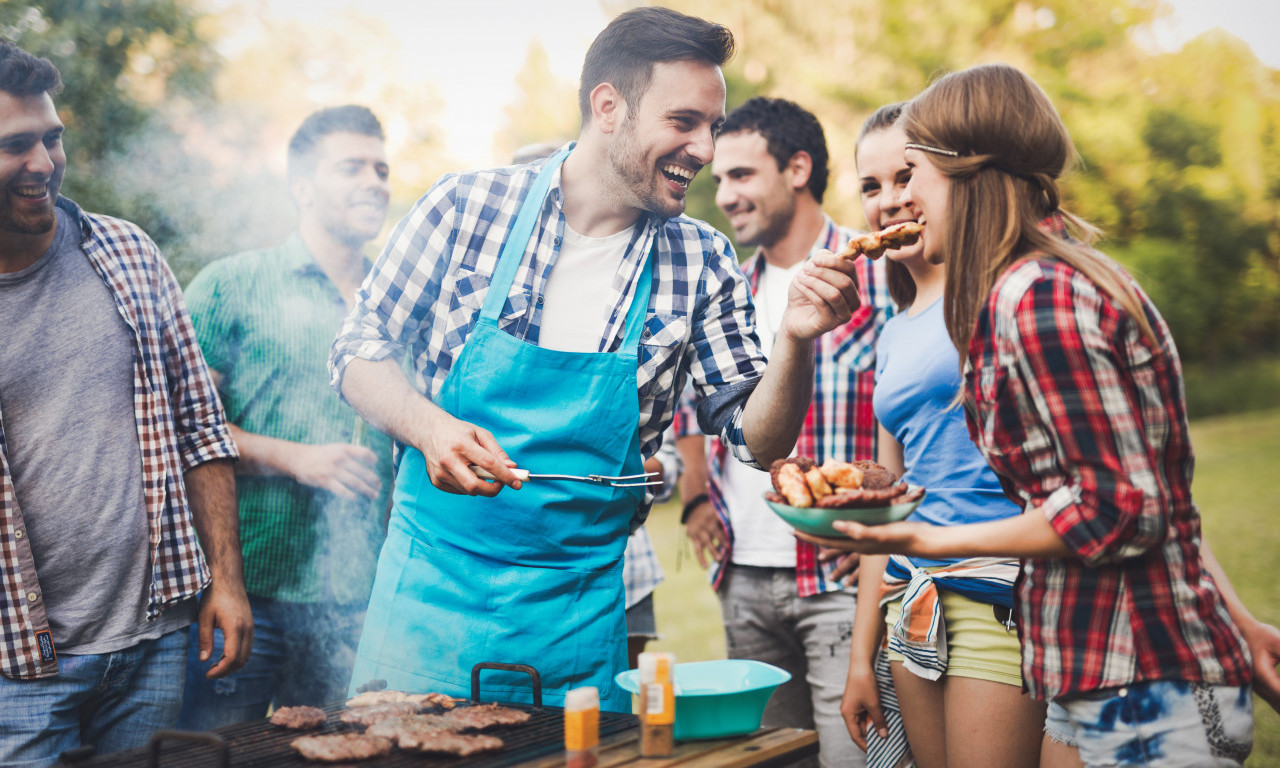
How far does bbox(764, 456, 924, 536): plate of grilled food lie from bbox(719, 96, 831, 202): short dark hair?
87.8 inches

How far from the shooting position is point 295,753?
6.07 feet

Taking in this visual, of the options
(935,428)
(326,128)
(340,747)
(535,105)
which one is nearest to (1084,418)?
(935,428)

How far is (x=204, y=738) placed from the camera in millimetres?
1687

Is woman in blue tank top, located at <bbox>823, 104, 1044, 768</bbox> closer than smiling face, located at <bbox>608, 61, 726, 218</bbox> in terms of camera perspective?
Yes

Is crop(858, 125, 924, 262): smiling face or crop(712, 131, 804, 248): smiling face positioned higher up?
crop(712, 131, 804, 248): smiling face

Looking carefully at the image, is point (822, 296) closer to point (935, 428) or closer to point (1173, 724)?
point (935, 428)

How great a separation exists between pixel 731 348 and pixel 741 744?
1.13 metres

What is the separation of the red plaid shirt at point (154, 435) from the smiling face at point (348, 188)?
1017mm

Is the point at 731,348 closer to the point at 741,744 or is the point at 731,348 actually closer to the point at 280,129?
the point at 741,744

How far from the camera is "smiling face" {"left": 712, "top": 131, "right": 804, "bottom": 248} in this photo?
3742mm

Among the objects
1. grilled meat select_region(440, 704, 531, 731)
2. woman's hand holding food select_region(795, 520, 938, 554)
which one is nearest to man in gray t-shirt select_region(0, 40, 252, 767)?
grilled meat select_region(440, 704, 531, 731)

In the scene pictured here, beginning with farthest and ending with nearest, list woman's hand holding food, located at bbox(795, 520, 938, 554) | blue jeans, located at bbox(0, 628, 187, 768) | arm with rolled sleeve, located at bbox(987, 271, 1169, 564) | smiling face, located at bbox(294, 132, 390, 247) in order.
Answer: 1. smiling face, located at bbox(294, 132, 390, 247)
2. blue jeans, located at bbox(0, 628, 187, 768)
3. woman's hand holding food, located at bbox(795, 520, 938, 554)
4. arm with rolled sleeve, located at bbox(987, 271, 1169, 564)

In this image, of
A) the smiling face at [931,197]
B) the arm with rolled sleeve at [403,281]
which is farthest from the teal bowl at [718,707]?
the arm with rolled sleeve at [403,281]

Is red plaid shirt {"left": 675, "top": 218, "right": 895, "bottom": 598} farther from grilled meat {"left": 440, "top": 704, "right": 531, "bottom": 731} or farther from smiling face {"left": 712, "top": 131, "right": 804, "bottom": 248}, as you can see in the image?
grilled meat {"left": 440, "top": 704, "right": 531, "bottom": 731}
